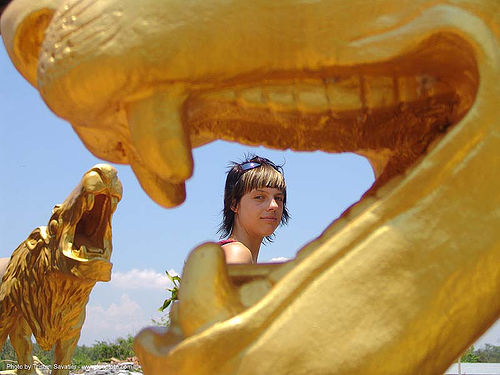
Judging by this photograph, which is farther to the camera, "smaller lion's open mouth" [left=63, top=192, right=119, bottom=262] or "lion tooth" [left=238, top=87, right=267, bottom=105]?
"smaller lion's open mouth" [left=63, top=192, right=119, bottom=262]

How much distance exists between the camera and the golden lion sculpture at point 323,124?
0.57 metres

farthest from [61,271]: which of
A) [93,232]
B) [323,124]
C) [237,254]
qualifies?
[323,124]

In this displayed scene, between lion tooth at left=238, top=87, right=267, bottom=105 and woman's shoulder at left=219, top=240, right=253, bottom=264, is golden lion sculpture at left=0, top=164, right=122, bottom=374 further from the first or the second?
lion tooth at left=238, top=87, right=267, bottom=105

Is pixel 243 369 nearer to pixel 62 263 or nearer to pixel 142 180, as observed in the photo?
pixel 142 180

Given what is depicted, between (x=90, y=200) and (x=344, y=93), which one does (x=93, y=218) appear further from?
(x=344, y=93)

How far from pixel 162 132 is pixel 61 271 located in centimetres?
457

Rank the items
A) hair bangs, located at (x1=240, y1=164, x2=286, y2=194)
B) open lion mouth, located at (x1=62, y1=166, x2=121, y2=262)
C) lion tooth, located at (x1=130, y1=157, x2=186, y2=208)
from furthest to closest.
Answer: open lion mouth, located at (x1=62, y1=166, x2=121, y2=262)
hair bangs, located at (x1=240, y1=164, x2=286, y2=194)
lion tooth, located at (x1=130, y1=157, x2=186, y2=208)

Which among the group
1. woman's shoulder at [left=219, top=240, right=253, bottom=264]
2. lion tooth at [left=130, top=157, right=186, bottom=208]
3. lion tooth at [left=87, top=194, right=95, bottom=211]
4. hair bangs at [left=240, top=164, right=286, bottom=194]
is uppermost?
lion tooth at [left=87, top=194, right=95, bottom=211]

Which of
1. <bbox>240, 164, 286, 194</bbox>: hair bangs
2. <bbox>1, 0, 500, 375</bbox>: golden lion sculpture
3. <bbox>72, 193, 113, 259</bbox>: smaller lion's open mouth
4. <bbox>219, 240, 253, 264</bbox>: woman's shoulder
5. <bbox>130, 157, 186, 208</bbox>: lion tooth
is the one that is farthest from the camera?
<bbox>72, 193, 113, 259</bbox>: smaller lion's open mouth

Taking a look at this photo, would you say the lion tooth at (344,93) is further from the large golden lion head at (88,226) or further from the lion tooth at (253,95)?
the large golden lion head at (88,226)

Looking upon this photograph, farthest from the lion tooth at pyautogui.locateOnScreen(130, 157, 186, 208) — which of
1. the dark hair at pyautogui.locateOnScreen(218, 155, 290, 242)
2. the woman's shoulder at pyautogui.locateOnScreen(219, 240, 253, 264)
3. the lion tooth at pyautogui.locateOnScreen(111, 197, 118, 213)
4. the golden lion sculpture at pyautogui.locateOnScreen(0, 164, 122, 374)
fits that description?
the lion tooth at pyautogui.locateOnScreen(111, 197, 118, 213)

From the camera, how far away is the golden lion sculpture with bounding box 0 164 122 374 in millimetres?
4859

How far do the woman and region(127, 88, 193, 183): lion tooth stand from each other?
119 centimetres

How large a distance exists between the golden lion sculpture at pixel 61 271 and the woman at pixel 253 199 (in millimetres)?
3084
